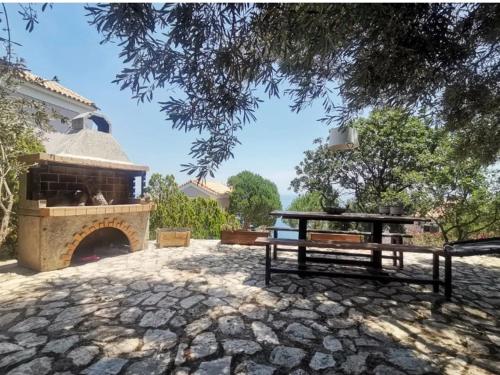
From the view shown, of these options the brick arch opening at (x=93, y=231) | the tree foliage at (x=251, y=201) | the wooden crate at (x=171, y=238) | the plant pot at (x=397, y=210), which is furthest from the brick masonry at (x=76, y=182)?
the tree foliage at (x=251, y=201)

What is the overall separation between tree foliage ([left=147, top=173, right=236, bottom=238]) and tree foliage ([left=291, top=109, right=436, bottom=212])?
4.07 m

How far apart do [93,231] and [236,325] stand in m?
4.26

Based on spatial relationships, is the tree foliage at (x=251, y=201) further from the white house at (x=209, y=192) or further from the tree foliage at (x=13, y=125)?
the tree foliage at (x=13, y=125)

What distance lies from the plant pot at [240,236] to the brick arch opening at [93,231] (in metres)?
2.18

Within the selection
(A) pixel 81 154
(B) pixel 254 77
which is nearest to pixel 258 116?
(B) pixel 254 77

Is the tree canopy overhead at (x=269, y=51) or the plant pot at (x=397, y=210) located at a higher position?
the tree canopy overhead at (x=269, y=51)

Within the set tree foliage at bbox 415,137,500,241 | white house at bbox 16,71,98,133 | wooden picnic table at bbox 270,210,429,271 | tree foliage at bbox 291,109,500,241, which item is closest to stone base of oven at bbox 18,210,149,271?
wooden picnic table at bbox 270,210,429,271

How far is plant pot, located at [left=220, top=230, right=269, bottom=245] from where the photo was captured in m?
6.86

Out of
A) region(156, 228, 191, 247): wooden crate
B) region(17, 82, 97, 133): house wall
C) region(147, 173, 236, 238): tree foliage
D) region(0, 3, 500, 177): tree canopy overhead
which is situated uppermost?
region(17, 82, 97, 133): house wall

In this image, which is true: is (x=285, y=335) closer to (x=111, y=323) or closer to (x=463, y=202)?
(x=111, y=323)

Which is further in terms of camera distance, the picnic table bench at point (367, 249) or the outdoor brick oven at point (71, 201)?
the outdoor brick oven at point (71, 201)

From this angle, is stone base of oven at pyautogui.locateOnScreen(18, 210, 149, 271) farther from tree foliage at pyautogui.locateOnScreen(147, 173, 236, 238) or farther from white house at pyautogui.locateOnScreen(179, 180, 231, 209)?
white house at pyautogui.locateOnScreen(179, 180, 231, 209)

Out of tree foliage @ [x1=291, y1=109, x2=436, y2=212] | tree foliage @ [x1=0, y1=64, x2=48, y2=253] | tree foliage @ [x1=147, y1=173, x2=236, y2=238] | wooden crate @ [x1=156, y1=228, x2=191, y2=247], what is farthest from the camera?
tree foliage @ [x1=291, y1=109, x2=436, y2=212]

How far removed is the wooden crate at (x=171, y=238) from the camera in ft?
21.2
